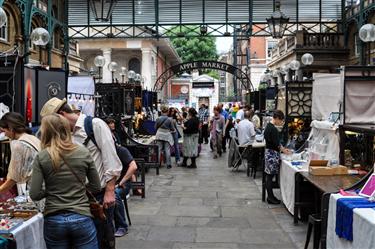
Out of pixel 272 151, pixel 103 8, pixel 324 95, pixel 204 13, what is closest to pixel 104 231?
pixel 272 151

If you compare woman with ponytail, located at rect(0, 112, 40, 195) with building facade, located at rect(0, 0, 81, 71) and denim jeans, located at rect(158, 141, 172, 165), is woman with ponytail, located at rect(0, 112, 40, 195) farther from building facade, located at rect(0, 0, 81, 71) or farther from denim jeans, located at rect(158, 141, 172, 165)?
denim jeans, located at rect(158, 141, 172, 165)

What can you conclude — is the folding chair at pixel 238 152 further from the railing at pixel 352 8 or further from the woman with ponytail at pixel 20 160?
the woman with ponytail at pixel 20 160

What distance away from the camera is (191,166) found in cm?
1602

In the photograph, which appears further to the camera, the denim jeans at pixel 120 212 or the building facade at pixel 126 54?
the building facade at pixel 126 54

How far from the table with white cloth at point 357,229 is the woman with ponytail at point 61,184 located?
240 centimetres

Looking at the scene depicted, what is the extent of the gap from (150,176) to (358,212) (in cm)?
938

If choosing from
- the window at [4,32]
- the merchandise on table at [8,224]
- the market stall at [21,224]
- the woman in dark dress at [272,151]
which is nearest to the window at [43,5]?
the window at [4,32]

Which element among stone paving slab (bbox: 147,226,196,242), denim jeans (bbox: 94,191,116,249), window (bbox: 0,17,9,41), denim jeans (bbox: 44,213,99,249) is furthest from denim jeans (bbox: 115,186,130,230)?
window (bbox: 0,17,9,41)

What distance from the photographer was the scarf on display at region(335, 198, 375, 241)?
17.0 feet

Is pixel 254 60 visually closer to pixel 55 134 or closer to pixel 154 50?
pixel 154 50

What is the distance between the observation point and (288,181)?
905 centimetres

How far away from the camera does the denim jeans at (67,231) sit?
387cm

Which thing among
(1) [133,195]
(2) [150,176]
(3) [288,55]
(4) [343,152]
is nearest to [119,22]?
(3) [288,55]

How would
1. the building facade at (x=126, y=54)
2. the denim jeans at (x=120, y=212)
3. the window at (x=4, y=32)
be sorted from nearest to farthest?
the denim jeans at (x=120, y=212)
the window at (x=4, y=32)
the building facade at (x=126, y=54)
